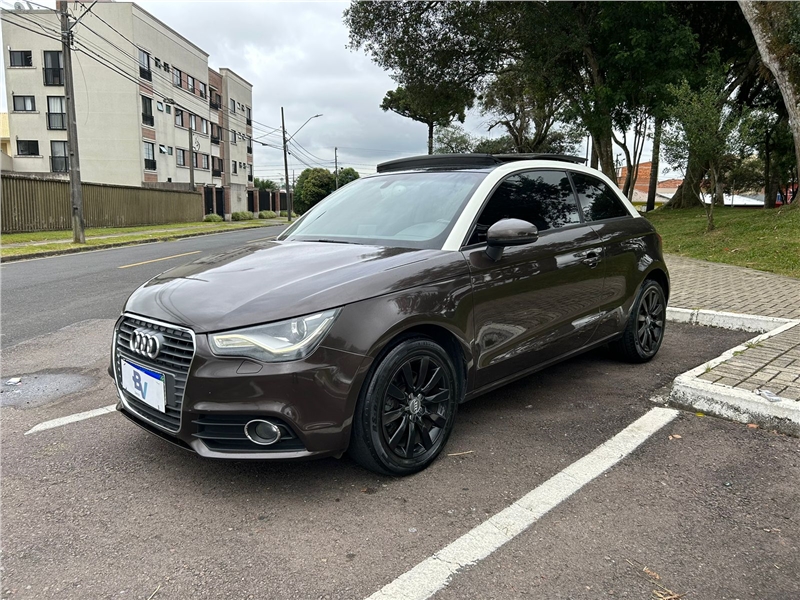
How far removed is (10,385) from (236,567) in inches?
130

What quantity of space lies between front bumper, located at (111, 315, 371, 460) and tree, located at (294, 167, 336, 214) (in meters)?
64.9

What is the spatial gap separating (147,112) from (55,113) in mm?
5675

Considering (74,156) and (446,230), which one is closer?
(446,230)

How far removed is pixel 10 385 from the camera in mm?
4641

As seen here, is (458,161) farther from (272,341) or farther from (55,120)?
(55,120)

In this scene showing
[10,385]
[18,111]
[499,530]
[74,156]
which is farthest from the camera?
[18,111]

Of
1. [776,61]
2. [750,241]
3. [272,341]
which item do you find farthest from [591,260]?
[776,61]

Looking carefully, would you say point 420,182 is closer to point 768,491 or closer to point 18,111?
point 768,491

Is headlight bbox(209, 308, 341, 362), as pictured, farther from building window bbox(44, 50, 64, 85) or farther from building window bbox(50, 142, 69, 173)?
building window bbox(44, 50, 64, 85)

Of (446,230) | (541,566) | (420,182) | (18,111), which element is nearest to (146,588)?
(541,566)

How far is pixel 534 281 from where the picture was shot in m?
3.83

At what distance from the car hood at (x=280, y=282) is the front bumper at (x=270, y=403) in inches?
7.9

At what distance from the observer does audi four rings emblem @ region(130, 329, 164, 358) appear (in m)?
2.86

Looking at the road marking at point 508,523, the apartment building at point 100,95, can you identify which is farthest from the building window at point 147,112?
the road marking at point 508,523
